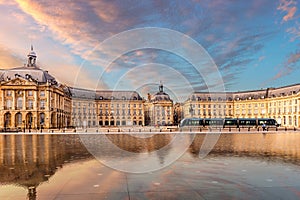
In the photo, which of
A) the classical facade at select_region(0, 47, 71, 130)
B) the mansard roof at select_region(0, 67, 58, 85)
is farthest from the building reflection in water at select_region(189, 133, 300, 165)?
the mansard roof at select_region(0, 67, 58, 85)

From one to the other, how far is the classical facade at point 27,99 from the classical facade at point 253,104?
5230 cm

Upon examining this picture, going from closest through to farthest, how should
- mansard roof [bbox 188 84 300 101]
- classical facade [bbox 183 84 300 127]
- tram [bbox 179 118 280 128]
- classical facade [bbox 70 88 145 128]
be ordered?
tram [bbox 179 118 280 128], classical facade [bbox 183 84 300 127], mansard roof [bbox 188 84 300 101], classical facade [bbox 70 88 145 128]

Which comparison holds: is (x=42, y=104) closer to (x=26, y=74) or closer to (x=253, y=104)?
(x=26, y=74)

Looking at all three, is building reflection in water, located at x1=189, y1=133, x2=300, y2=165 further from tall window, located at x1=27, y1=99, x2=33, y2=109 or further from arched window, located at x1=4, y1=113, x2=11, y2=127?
arched window, located at x1=4, y1=113, x2=11, y2=127

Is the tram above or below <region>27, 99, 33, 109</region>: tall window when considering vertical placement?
below

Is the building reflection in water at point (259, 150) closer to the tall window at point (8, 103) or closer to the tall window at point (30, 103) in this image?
the tall window at point (30, 103)

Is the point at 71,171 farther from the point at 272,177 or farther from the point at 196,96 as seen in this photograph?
the point at 196,96

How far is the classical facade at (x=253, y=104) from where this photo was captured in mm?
118000

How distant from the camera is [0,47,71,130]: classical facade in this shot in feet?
292

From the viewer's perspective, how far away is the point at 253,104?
14438cm

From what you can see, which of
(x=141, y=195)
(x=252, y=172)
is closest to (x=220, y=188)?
(x=141, y=195)

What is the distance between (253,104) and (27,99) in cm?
10873

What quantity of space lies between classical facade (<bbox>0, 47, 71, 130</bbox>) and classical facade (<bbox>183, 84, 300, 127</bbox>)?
5230 centimetres

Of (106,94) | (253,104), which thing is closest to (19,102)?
(106,94)
